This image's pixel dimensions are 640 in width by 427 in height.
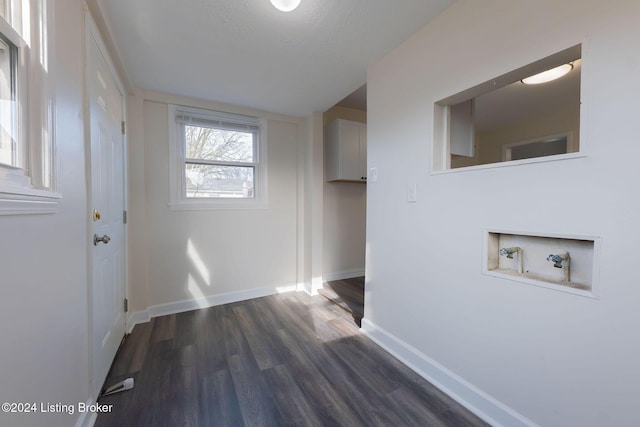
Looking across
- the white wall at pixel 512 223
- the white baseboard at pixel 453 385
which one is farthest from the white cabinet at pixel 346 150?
the white baseboard at pixel 453 385

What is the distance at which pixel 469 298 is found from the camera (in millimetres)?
1414

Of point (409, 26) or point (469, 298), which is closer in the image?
point (469, 298)

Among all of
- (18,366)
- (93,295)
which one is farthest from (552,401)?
(93,295)

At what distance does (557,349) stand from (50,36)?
2498 millimetres

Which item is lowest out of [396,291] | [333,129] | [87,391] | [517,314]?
[87,391]

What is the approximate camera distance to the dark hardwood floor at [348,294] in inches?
105

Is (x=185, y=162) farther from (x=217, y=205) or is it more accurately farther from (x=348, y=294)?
(x=348, y=294)

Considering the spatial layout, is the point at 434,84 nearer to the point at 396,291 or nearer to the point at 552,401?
the point at 396,291

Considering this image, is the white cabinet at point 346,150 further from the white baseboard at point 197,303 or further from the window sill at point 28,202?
the window sill at point 28,202

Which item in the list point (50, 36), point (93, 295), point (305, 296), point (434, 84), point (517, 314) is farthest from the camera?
point (305, 296)

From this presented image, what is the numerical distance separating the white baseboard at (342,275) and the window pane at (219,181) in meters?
1.64

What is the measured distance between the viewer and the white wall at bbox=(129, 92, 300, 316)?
2.48m

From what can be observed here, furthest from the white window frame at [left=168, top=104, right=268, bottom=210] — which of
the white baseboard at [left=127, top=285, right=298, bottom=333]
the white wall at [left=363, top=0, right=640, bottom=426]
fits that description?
the white wall at [left=363, top=0, right=640, bottom=426]

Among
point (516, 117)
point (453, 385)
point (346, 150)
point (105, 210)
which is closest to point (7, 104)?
point (105, 210)
